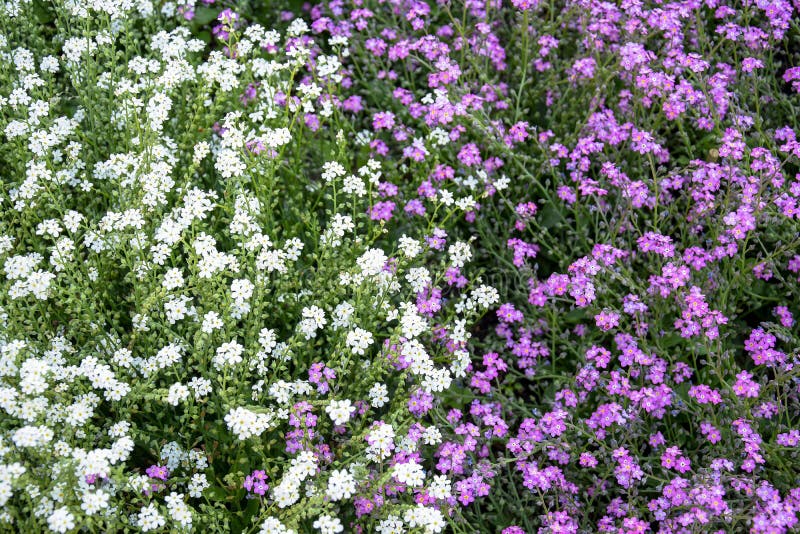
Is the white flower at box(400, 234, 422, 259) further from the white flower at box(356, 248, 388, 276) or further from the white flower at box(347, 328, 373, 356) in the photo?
the white flower at box(347, 328, 373, 356)

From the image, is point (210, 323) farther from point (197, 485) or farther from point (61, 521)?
point (61, 521)

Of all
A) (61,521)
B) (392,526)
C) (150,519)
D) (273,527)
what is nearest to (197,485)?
(150,519)

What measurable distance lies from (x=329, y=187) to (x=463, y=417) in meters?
1.43

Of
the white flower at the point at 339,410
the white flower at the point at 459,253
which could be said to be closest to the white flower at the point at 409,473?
the white flower at the point at 339,410

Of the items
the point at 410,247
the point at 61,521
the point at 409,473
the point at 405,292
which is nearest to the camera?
the point at 61,521

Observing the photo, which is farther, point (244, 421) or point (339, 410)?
point (339, 410)

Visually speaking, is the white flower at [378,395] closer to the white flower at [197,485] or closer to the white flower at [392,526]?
the white flower at [392,526]

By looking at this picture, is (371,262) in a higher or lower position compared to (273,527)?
higher

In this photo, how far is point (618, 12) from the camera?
5023 mm

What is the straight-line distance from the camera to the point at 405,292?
14.5 feet

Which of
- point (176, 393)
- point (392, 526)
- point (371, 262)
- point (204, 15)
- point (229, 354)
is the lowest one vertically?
point (392, 526)

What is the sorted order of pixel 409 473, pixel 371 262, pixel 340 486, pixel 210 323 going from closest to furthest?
pixel 340 486, pixel 409 473, pixel 210 323, pixel 371 262

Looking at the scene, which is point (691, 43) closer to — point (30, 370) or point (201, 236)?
point (201, 236)

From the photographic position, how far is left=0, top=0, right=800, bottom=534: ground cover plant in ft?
11.6
